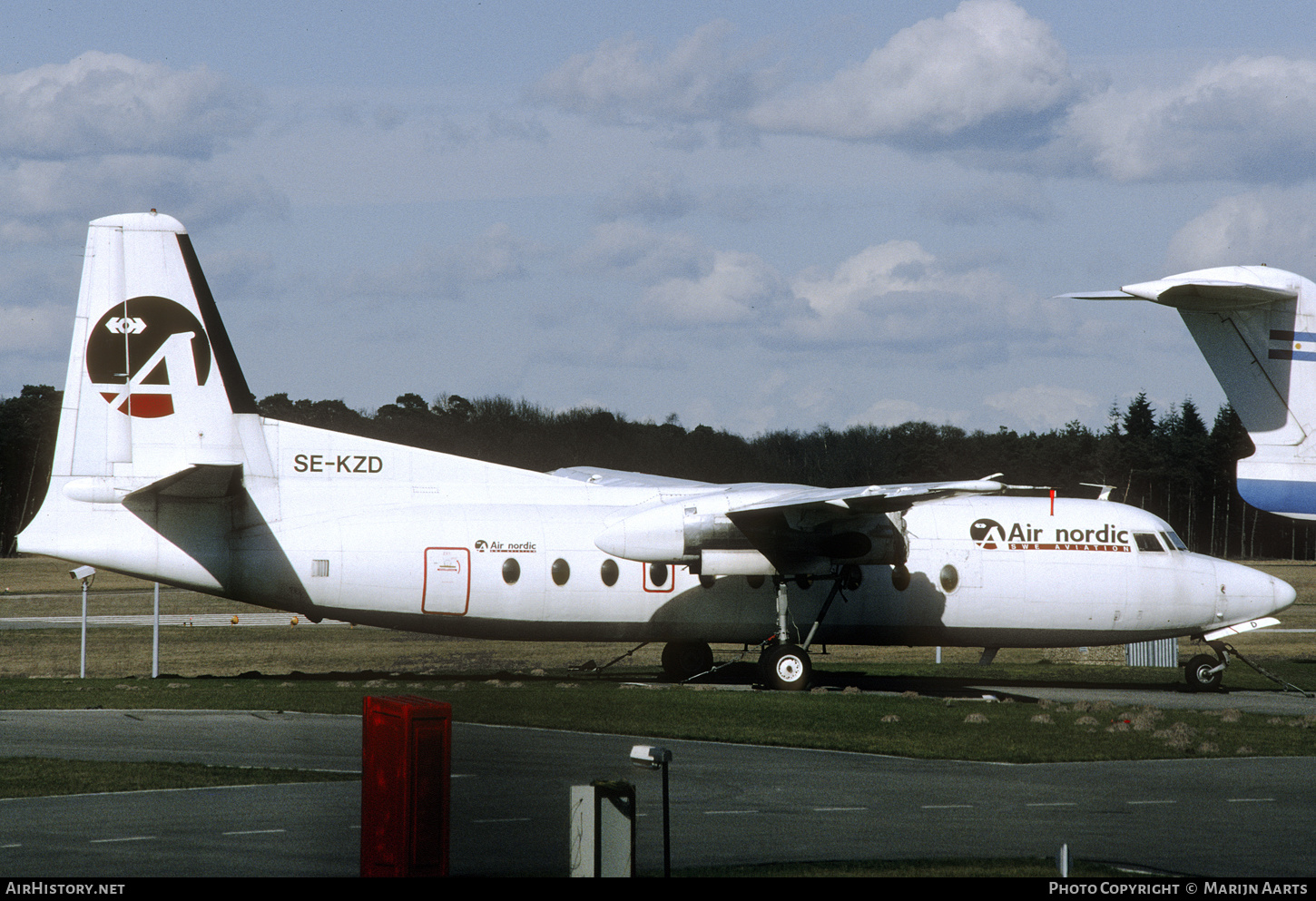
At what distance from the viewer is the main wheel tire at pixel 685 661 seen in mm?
25734

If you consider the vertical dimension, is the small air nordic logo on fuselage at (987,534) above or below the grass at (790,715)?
above

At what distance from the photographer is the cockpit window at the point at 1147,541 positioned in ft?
81.6

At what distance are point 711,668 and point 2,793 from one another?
50.0 feet

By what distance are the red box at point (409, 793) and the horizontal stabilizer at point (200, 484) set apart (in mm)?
13775

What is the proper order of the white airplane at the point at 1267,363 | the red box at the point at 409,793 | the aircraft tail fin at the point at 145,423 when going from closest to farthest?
1. the red box at the point at 409,793
2. the white airplane at the point at 1267,363
3. the aircraft tail fin at the point at 145,423

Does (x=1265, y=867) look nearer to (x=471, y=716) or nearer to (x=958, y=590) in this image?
(x=471, y=716)

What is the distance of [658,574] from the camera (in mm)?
23688

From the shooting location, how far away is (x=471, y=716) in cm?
1822

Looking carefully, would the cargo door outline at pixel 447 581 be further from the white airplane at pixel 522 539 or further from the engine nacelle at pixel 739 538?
the engine nacelle at pixel 739 538

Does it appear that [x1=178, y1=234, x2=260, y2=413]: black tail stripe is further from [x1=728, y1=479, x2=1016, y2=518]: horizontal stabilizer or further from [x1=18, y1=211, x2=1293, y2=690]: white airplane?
[x1=728, y1=479, x2=1016, y2=518]: horizontal stabilizer

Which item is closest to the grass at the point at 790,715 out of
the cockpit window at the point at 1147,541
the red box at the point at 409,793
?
the cockpit window at the point at 1147,541

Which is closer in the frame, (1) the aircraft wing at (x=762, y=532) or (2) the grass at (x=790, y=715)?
(2) the grass at (x=790, y=715)

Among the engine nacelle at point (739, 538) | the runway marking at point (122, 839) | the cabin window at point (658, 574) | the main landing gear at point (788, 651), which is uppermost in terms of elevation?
the engine nacelle at point (739, 538)

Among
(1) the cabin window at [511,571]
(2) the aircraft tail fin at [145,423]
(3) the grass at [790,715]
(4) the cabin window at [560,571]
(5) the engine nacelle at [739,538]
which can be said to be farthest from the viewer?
(4) the cabin window at [560,571]
